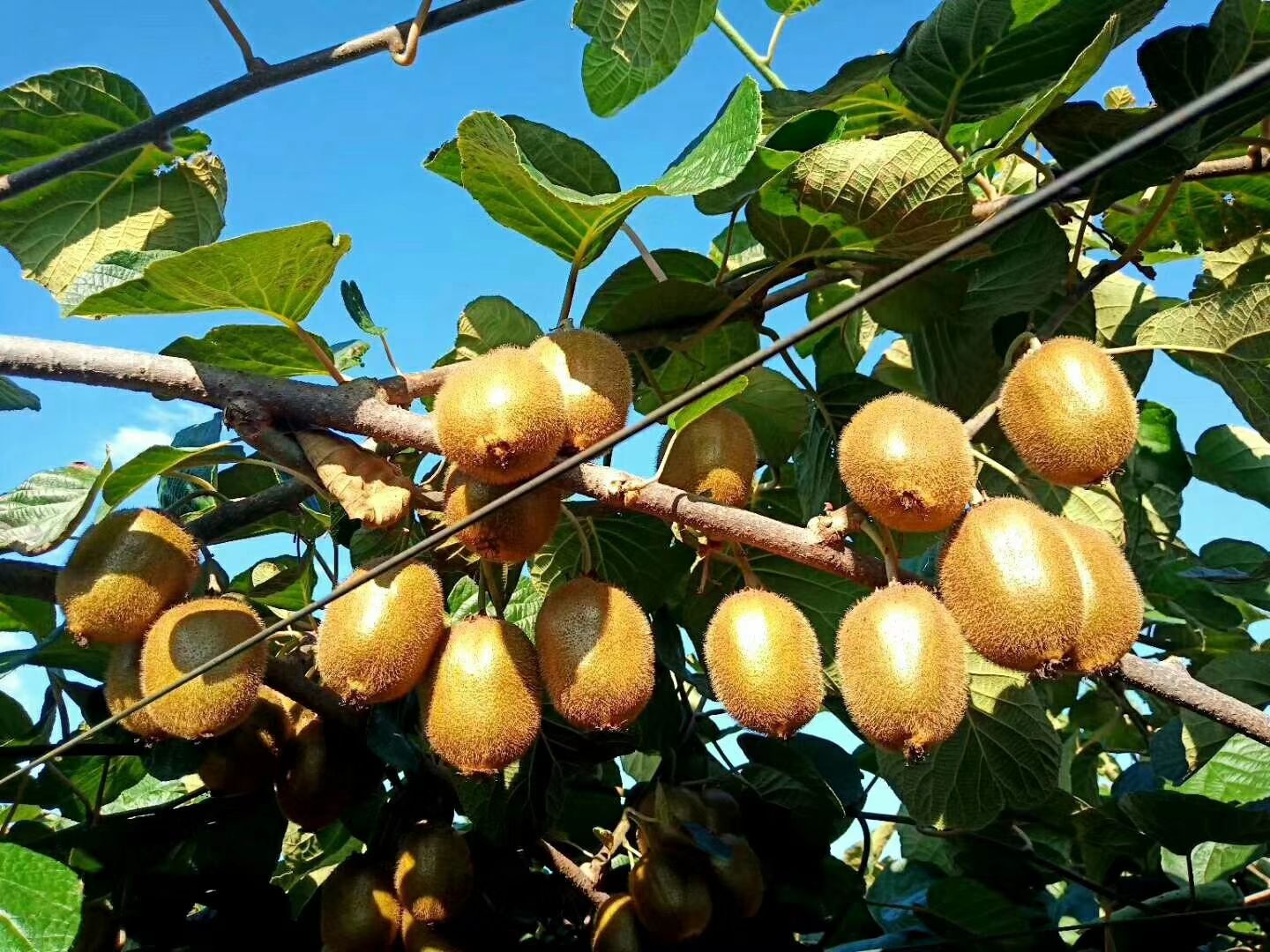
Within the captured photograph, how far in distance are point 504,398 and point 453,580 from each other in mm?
684

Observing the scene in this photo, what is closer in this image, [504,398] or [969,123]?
[504,398]

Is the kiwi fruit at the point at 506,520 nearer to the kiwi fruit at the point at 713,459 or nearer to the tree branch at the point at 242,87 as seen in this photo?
the kiwi fruit at the point at 713,459

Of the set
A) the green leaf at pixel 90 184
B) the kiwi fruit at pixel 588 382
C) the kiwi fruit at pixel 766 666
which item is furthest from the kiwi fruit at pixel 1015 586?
the green leaf at pixel 90 184

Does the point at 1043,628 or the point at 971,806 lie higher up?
the point at 1043,628

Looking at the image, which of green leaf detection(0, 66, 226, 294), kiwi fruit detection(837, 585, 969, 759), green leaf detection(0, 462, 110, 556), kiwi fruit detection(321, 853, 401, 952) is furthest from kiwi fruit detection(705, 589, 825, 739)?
green leaf detection(0, 66, 226, 294)

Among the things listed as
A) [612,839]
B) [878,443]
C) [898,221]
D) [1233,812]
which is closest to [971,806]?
[1233,812]

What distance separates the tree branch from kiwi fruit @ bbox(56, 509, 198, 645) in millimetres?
418

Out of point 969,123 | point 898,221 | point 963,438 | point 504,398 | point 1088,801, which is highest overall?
point 969,123

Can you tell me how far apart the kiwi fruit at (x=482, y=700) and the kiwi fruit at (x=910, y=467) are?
0.40 m

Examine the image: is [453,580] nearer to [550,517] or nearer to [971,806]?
[550,517]

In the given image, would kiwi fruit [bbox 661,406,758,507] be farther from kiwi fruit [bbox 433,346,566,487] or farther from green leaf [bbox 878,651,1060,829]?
green leaf [bbox 878,651,1060,829]

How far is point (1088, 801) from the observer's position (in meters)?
2.09

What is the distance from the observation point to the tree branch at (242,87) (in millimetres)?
1258

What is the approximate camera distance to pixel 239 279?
1188mm
